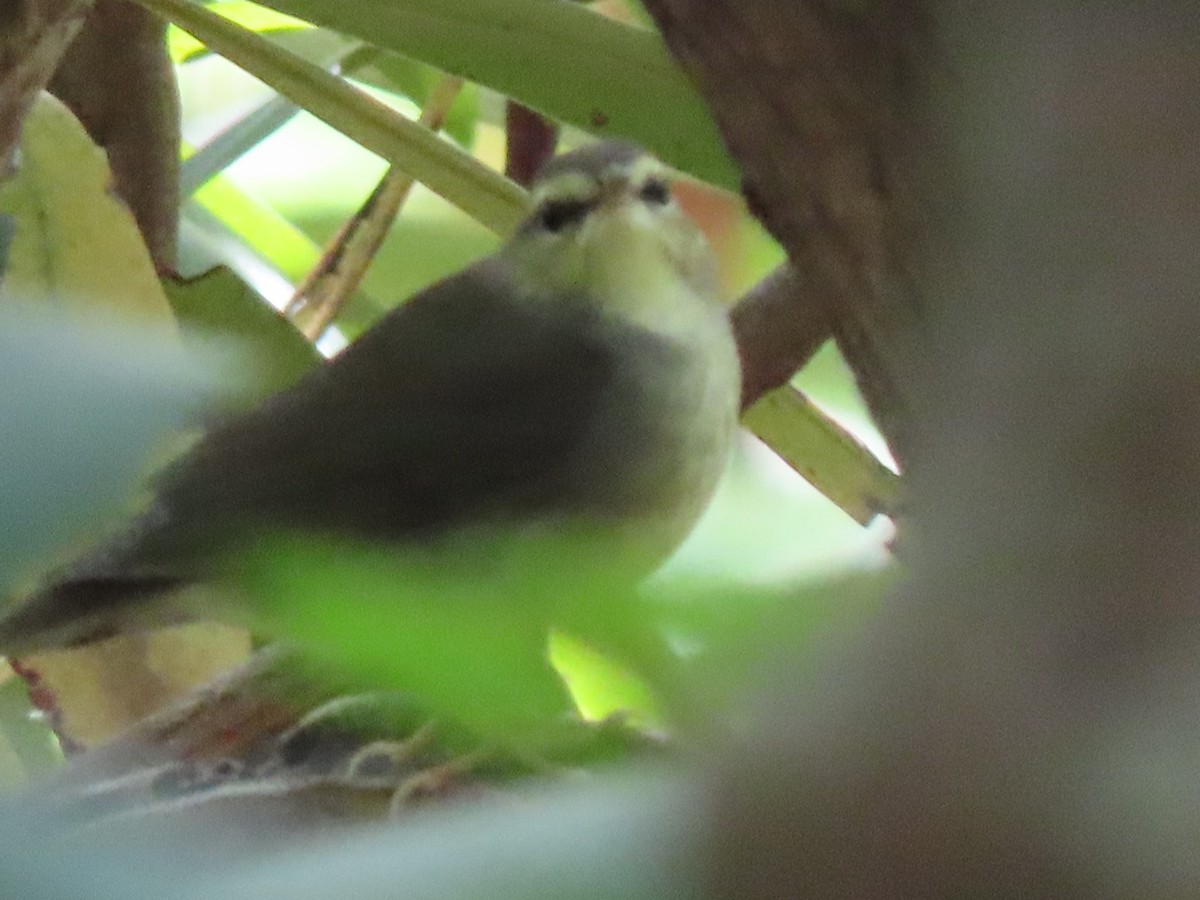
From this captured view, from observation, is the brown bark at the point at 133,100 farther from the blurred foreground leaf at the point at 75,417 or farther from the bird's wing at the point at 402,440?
the blurred foreground leaf at the point at 75,417

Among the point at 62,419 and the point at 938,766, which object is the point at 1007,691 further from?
the point at 62,419

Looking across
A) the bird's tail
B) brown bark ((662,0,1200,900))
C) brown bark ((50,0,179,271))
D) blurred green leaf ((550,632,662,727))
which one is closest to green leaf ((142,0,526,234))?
brown bark ((50,0,179,271))

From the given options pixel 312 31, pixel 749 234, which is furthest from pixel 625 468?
pixel 312 31

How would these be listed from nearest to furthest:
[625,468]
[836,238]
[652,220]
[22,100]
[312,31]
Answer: [836,238] → [22,100] → [625,468] → [652,220] → [312,31]

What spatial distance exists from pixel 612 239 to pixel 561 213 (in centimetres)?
5

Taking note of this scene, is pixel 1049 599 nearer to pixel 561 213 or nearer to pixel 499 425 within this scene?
pixel 499 425

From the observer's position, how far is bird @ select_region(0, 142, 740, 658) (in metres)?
0.81

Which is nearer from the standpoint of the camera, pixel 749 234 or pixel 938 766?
pixel 938 766

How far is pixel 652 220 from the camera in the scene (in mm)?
1108

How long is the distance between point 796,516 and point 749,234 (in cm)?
81

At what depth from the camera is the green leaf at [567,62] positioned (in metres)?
0.84

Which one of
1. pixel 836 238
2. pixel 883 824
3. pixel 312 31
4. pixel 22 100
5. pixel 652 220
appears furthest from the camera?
pixel 312 31

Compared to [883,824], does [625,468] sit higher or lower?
lower

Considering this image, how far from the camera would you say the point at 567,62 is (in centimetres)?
85
